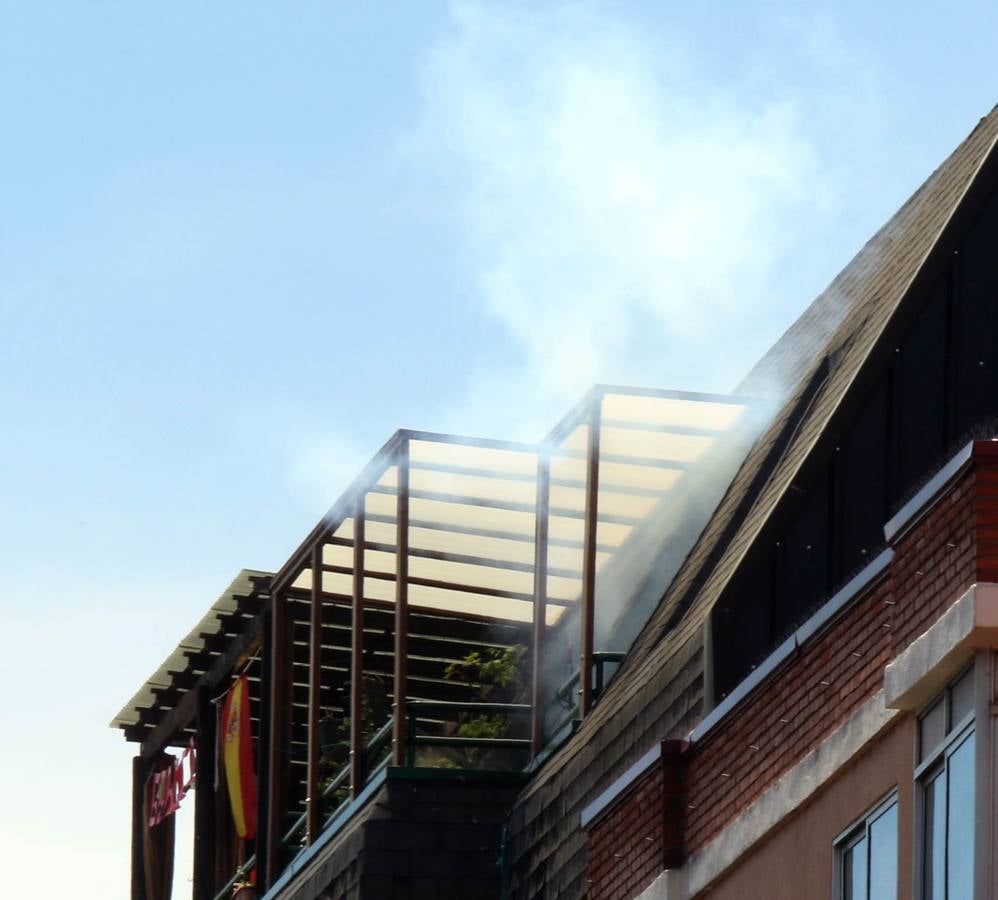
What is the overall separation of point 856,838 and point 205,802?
2060 cm

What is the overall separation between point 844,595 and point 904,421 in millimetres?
4819

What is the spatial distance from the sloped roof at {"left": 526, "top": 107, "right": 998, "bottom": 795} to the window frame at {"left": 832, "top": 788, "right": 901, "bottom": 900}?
15.6 ft

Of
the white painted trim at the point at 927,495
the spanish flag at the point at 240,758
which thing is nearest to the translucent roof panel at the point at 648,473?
the spanish flag at the point at 240,758

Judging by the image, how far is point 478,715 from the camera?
1013 inches

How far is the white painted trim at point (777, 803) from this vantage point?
14.7 meters

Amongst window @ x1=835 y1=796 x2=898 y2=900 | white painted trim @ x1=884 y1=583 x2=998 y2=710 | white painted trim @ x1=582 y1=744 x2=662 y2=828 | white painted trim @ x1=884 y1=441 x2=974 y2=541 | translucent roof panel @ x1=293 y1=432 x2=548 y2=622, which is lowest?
window @ x1=835 y1=796 x2=898 y2=900

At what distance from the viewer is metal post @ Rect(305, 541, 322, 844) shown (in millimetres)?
26875

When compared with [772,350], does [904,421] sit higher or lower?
lower

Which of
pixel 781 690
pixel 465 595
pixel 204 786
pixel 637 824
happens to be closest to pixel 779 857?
pixel 781 690

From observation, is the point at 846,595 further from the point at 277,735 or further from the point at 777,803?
the point at 277,735

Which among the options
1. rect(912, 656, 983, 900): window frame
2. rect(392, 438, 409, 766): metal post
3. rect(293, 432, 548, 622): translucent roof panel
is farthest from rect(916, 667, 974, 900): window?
rect(392, 438, 409, 766): metal post

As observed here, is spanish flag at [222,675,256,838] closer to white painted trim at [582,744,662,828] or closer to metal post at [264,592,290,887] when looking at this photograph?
metal post at [264,592,290,887]

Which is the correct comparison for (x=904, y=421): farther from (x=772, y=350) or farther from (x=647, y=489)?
(x=772, y=350)

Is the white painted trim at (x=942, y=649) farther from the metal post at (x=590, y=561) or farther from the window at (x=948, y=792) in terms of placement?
the metal post at (x=590, y=561)
